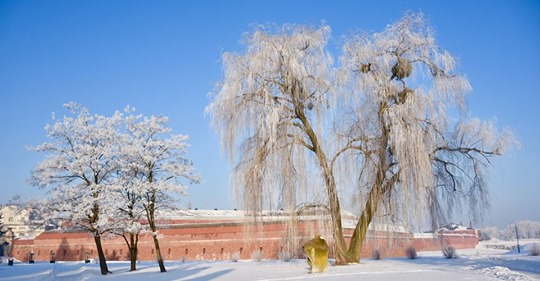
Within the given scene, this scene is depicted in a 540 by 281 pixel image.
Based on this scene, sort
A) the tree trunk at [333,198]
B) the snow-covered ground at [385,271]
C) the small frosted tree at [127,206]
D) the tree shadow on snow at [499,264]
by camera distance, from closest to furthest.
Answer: the snow-covered ground at [385,271]
the tree shadow on snow at [499,264]
the tree trunk at [333,198]
the small frosted tree at [127,206]

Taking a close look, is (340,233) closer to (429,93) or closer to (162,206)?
(429,93)

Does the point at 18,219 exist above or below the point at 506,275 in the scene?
above

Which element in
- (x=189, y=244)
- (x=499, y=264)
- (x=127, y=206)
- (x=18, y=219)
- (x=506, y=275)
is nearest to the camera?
(x=506, y=275)

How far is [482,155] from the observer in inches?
669

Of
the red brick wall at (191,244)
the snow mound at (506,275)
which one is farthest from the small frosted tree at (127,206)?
the snow mound at (506,275)

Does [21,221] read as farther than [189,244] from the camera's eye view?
No

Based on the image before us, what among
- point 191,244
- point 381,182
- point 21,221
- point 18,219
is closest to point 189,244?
point 191,244

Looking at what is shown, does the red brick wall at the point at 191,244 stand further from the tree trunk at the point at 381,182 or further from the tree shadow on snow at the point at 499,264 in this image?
the tree trunk at the point at 381,182

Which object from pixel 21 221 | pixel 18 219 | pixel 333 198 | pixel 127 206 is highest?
pixel 18 219

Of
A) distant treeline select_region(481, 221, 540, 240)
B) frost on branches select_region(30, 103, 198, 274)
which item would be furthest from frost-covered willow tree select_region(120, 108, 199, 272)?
distant treeline select_region(481, 221, 540, 240)

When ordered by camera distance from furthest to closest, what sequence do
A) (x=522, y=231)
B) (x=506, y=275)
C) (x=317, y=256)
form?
(x=522, y=231), (x=317, y=256), (x=506, y=275)

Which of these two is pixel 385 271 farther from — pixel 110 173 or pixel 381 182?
pixel 110 173

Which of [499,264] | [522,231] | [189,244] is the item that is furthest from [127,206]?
[522,231]

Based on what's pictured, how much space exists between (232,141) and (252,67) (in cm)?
277
